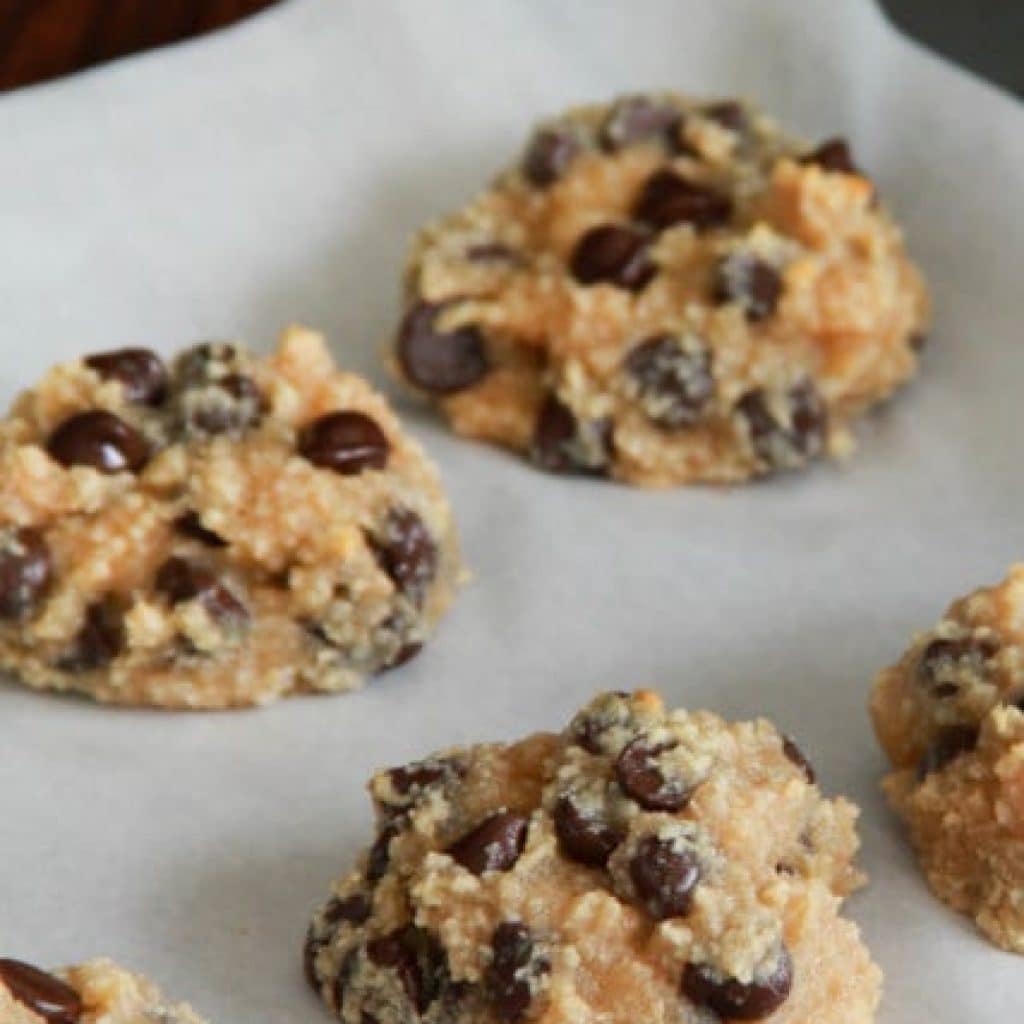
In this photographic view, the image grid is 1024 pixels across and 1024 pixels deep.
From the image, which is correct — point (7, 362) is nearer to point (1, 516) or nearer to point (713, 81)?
point (1, 516)

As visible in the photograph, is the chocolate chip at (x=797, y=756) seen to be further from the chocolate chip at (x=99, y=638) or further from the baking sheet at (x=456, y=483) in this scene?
the chocolate chip at (x=99, y=638)

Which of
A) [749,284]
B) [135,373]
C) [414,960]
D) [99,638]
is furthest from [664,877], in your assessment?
[749,284]

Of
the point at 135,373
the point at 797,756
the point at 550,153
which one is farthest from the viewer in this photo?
the point at 550,153

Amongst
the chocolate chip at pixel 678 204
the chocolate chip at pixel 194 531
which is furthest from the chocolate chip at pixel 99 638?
the chocolate chip at pixel 678 204

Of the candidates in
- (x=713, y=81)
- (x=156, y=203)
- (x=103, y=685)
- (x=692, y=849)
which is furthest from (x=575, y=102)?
(x=692, y=849)

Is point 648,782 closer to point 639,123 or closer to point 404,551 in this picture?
point 404,551
